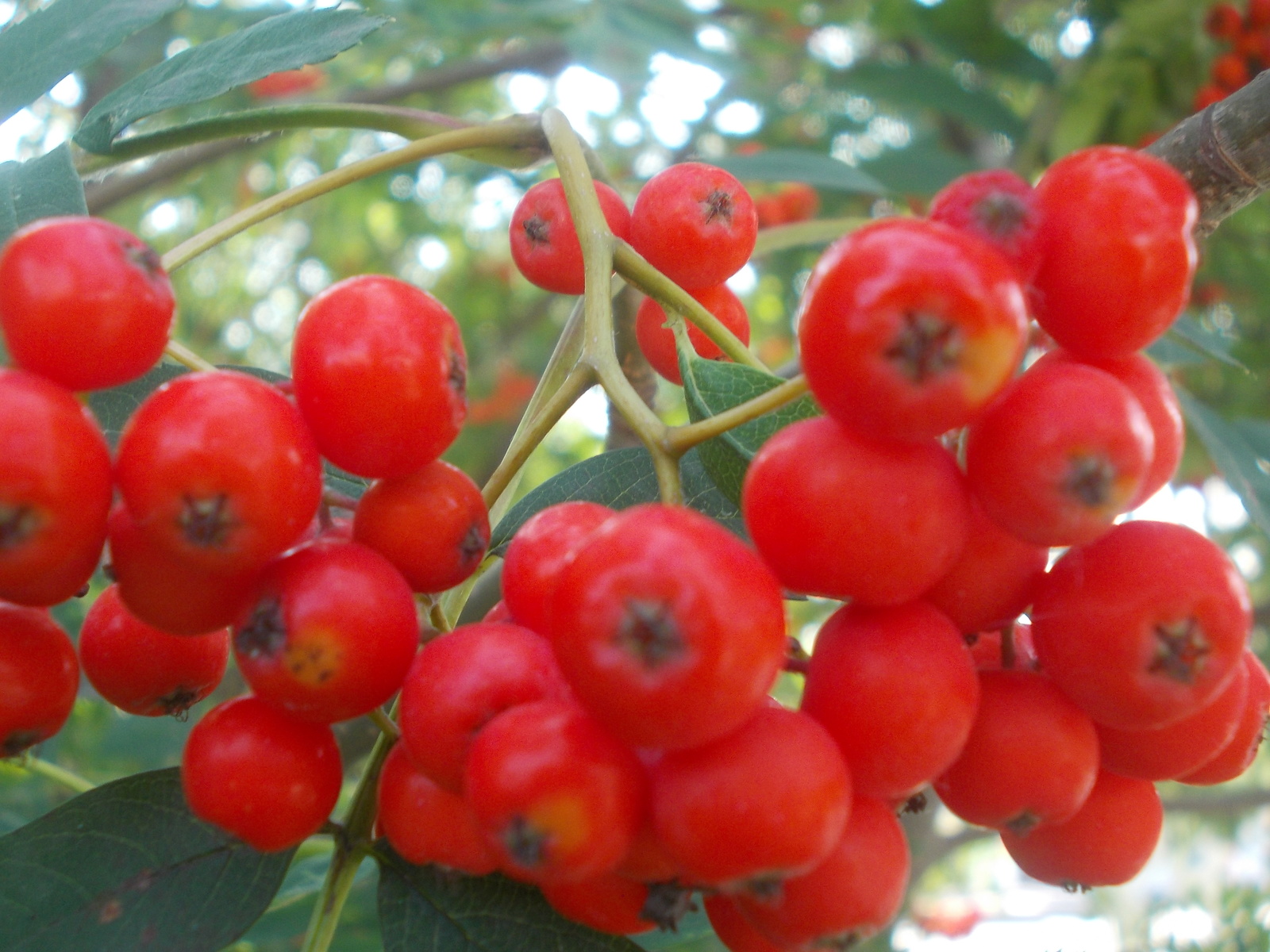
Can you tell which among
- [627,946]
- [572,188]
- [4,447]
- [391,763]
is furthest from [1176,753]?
[4,447]

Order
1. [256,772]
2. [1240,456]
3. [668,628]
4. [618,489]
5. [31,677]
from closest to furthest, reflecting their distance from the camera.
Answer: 1. [668,628]
2. [256,772]
3. [31,677]
4. [618,489]
5. [1240,456]

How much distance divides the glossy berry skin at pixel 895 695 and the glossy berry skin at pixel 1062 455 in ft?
0.34

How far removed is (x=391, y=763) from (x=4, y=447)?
40 cm

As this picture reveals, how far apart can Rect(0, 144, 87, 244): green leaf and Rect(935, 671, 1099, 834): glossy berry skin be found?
1.01 m

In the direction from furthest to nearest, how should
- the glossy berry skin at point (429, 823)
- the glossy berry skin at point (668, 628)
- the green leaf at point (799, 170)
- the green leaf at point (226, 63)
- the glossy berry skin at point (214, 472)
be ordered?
the green leaf at point (799, 170) → the green leaf at point (226, 63) → the glossy berry skin at point (429, 823) → the glossy berry skin at point (214, 472) → the glossy berry skin at point (668, 628)

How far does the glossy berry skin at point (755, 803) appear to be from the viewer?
737 millimetres

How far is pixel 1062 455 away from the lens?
2.51 ft

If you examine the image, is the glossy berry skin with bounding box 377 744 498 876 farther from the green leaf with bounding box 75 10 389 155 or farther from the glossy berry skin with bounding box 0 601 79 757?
the green leaf with bounding box 75 10 389 155

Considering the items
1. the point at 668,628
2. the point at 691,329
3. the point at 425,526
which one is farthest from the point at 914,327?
the point at 691,329

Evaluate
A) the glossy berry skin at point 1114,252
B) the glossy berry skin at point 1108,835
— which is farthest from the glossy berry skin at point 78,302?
the glossy berry skin at point 1108,835

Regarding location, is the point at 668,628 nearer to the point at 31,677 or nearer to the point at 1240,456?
the point at 31,677

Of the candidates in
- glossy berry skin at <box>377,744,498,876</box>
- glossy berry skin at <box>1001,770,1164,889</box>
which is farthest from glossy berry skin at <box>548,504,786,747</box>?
glossy berry skin at <box>1001,770,1164,889</box>

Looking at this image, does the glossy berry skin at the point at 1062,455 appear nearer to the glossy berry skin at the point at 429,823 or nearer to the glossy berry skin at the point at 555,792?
the glossy berry skin at the point at 555,792

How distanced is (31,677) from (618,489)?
59 cm
